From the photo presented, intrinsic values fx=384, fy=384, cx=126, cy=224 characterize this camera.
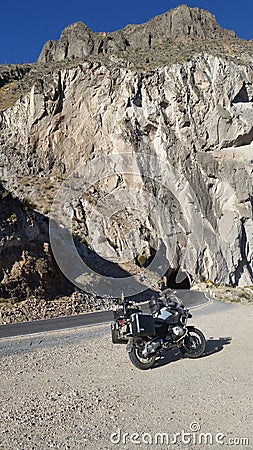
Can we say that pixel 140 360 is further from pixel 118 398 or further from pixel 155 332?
Answer: pixel 118 398

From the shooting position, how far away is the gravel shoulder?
428 centimetres

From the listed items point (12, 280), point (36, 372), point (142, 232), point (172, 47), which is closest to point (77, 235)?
point (142, 232)

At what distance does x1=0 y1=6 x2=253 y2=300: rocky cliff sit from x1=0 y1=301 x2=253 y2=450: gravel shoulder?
2465 centimetres

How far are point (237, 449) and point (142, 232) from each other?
95.1 ft

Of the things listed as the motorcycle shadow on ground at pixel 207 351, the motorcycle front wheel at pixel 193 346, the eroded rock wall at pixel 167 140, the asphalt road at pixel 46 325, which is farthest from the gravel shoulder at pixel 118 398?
the eroded rock wall at pixel 167 140

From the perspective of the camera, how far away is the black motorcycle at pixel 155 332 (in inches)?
266

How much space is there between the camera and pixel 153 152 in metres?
38.0

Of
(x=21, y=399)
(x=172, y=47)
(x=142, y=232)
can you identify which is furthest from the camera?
(x=172, y=47)

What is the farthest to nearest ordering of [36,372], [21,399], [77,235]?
[77,235] → [36,372] → [21,399]

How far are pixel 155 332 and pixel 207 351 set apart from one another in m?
1.75

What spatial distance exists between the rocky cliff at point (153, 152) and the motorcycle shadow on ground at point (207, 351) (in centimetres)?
2322

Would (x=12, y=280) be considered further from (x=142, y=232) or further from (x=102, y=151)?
(x=102, y=151)

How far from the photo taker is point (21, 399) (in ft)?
18.1

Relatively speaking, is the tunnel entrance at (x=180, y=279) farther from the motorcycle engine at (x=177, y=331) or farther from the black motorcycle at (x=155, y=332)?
the motorcycle engine at (x=177, y=331)
